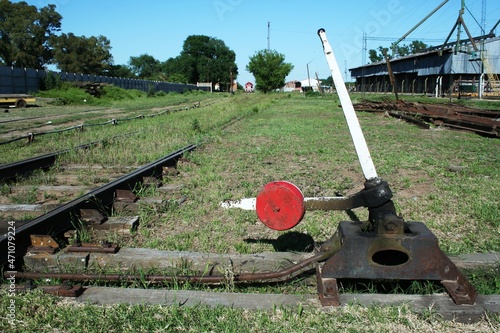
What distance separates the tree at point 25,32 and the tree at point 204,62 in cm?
4908

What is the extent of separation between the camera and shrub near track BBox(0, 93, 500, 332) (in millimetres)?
2010

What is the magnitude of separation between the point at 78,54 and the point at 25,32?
833 centimetres

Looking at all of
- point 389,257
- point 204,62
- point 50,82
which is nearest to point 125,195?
point 389,257

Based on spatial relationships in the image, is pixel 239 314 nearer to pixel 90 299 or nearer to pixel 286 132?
pixel 90 299

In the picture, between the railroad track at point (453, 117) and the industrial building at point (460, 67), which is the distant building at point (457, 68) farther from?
Answer: the railroad track at point (453, 117)

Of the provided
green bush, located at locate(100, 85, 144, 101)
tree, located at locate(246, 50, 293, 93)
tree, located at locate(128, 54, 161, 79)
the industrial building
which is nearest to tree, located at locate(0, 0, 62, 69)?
green bush, located at locate(100, 85, 144, 101)

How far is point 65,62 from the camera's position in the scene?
67062 mm

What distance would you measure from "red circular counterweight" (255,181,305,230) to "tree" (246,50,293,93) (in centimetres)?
8057

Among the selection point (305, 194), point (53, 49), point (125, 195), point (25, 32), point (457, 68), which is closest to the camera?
point (125, 195)

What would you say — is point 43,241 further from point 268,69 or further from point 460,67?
point 268,69

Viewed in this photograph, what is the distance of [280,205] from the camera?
2.32m

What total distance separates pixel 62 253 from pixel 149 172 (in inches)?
A: 102

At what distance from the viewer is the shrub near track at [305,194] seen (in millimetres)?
2010

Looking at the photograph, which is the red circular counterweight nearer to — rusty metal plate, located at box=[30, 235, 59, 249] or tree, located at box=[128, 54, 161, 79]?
rusty metal plate, located at box=[30, 235, 59, 249]
